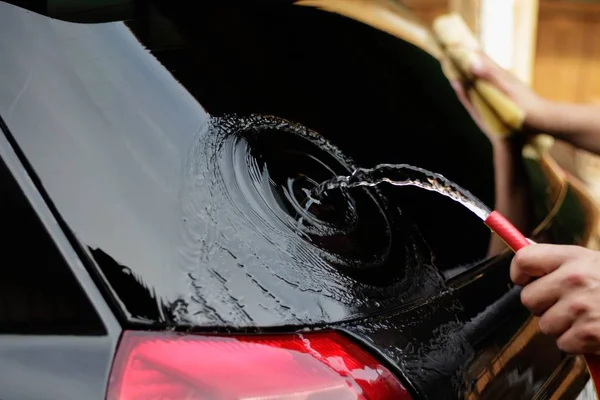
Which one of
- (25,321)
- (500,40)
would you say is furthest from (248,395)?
(500,40)

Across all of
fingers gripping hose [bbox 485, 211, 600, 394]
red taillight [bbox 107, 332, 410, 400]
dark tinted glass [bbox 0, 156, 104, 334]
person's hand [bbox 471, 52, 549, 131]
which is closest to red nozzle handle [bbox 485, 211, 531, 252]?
fingers gripping hose [bbox 485, 211, 600, 394]

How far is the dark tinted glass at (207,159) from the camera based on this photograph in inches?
43.2

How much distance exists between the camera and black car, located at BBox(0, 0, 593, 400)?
1045mm

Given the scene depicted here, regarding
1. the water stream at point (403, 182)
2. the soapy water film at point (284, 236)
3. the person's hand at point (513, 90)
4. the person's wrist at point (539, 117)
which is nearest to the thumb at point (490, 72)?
the person's hand at point (513, 90)

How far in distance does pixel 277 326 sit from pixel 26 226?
1.37 ft

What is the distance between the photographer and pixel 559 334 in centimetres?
122

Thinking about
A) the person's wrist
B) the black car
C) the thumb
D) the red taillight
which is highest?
the thumb

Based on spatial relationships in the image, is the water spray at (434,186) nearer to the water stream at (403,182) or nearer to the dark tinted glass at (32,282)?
the water stream at (403,182)

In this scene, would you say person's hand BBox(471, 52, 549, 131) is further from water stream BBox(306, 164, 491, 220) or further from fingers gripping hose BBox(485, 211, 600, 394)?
fingers gripping hose BBox(485, 211, 600, 394)

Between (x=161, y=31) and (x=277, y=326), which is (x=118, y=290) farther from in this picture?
(x=161, y=31)

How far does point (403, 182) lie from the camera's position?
5.13 feet

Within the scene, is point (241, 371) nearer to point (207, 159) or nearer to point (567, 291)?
point (207, 159)

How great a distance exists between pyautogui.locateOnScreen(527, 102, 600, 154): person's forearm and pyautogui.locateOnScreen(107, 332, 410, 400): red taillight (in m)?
1.45

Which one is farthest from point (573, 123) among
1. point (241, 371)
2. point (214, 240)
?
point (241, 371)
